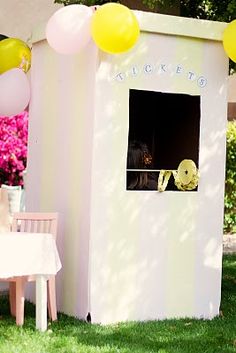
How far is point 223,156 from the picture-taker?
23.0 feet

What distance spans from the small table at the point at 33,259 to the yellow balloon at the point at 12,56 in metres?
1.89

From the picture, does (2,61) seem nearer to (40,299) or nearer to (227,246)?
(40,299)

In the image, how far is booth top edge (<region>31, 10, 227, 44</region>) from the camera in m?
6.54

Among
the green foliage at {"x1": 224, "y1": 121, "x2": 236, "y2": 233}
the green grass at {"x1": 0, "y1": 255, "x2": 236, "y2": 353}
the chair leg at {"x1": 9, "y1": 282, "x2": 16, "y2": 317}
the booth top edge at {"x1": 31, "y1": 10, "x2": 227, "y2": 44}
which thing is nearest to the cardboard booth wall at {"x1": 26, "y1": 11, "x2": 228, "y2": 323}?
the booth top edge at {"x1": 31, "y1": 10, "x2": 227, "y2": 44}

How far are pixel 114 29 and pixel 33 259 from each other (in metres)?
1.89

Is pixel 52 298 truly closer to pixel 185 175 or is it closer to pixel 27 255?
pixel 27 255

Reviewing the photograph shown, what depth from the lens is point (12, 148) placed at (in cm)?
1209

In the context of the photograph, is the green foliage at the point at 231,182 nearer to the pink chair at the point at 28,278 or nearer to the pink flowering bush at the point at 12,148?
the pink flowering bush at the point at 12,148

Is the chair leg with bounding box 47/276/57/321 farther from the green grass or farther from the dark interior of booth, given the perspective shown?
the dark interior of booth

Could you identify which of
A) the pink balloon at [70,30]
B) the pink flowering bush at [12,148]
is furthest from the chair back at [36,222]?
the pink flowering bush at [12,148]

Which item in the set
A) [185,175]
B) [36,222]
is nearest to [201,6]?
[185,175]

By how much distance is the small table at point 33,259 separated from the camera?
233 inches

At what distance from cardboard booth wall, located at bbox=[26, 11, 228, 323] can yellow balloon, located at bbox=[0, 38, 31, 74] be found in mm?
Answer: 188

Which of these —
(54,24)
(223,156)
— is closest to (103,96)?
(54,24)
